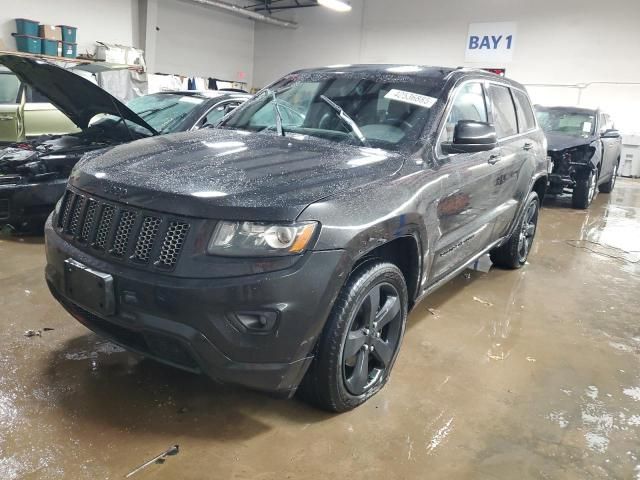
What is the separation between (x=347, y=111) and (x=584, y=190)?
636cm

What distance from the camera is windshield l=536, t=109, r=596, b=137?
8.32 m

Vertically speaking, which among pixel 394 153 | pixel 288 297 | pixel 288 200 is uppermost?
pixel 394 153

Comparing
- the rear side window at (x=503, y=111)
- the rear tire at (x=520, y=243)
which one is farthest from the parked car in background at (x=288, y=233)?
the rear tire at (x=520, y=243)

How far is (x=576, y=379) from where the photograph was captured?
2.81 metres

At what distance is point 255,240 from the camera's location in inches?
71.6

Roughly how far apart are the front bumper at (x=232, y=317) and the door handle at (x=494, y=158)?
1.79 metres

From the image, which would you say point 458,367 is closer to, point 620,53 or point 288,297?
point 288,297

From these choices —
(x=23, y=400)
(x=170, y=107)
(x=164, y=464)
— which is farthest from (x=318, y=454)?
(x=170, y=107)

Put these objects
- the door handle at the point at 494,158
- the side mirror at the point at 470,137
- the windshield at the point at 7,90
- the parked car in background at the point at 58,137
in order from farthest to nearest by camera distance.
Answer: the windshield at the point at 7,90
the parked car in background at the point at 58,137
the door handle at the point at 494,158
the side mirror at the point at 470,137

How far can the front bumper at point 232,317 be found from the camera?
69.6 inches

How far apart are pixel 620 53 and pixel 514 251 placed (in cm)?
1126

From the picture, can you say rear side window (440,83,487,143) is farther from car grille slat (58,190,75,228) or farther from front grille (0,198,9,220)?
front grille (0,198,9,220)

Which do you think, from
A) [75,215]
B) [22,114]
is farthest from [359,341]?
[22,114]

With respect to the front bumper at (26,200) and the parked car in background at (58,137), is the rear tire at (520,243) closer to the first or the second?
the parked car in background at (58,137)
